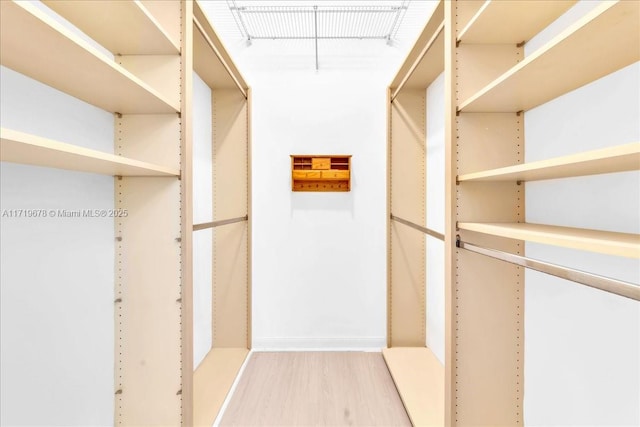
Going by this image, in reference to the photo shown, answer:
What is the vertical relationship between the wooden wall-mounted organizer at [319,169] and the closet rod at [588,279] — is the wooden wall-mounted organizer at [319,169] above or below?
above

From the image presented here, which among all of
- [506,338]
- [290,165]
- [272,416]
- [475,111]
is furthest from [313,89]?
[272,416]

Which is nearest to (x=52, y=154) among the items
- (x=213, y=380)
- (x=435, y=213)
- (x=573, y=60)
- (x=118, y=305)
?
(x=118, y=305)

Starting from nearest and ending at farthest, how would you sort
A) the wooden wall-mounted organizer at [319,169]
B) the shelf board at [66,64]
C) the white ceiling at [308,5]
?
the shelf board at [66,64] < the white ceiling at [308,5] < the wooden wall-mounted organizer at [319,169]

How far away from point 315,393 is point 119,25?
84.0 inches

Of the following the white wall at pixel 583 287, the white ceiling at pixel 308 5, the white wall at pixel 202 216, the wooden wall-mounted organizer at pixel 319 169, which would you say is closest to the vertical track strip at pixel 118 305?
the white wall at pixel 202 216

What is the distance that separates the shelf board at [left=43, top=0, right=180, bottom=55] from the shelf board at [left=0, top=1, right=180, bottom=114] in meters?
0.24

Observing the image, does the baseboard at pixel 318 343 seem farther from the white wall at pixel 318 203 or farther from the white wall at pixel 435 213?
the white wall at pixel 435 213

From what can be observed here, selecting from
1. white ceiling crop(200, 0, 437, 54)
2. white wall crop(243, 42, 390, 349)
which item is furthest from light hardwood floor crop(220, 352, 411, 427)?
white ceiling crop(200, 0, 437, 54)

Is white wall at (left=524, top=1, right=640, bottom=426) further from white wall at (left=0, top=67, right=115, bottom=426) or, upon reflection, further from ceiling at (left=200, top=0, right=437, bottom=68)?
white wall at (left=0, top=67, right=115, bottom=426)

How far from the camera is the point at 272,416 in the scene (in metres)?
1.62

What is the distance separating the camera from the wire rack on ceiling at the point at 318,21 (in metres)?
1.98

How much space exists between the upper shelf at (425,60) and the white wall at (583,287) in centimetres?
46

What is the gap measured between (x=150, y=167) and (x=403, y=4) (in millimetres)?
1952

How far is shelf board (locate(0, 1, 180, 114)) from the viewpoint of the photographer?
687 millimetres
